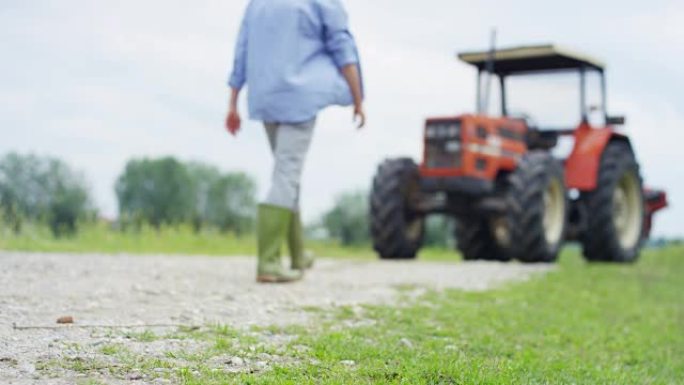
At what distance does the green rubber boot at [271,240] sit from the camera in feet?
23.6

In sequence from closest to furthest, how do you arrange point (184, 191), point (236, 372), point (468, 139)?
point (236, 372) < point (468, 139) < point (184, 191)

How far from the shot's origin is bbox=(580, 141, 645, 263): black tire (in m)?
13.5

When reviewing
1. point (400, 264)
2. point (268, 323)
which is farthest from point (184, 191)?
point (268, 323)

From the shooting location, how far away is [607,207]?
13531 mm

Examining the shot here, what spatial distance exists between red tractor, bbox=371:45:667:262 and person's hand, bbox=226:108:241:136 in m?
5.17

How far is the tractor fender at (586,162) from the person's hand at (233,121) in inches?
271

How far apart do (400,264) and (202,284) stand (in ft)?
14.3

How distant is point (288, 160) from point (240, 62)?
880 millimetres

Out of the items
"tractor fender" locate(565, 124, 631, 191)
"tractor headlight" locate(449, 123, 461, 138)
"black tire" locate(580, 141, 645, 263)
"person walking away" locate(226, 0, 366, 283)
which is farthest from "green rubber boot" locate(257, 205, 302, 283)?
"black tire" locate(580, 141, 645, 263)

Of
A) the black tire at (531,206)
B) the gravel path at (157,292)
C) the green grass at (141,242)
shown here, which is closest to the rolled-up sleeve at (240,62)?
the gravel path at (157,292)

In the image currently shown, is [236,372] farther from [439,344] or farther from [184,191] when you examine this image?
[184,191]

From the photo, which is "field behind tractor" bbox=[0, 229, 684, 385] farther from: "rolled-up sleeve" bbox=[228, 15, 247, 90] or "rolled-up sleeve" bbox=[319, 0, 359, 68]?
"rolled-up sleeve" bbox=[319, 0, 359, 68]

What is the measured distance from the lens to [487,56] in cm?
1395

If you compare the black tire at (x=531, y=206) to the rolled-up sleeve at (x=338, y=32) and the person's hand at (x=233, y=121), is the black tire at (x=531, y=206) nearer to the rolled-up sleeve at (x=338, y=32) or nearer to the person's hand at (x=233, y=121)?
the person's hand at (x=233, y=121)
